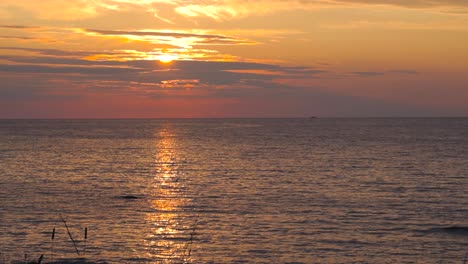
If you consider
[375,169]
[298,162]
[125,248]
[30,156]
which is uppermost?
[30,156]

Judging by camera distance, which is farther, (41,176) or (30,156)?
(30,156)

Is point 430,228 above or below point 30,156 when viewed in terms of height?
below

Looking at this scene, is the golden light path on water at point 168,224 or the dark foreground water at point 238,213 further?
the dark foreground water at point 238,213

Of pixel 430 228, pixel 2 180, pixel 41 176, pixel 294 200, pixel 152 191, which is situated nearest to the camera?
pixel 430 228

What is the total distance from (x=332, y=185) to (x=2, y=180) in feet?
133

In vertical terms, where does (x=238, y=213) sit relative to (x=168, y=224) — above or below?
above

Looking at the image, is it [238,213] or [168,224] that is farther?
[238,213]

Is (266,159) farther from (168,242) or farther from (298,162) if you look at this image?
(168,242)

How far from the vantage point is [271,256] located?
4034cm

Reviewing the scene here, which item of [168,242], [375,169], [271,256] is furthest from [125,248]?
[375,169]

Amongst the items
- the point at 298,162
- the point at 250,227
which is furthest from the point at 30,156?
the point at 250,227

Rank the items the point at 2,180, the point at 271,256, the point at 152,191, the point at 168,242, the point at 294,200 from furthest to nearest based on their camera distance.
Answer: the point at 2,180 < the point at 152,191 < the point at 294,200 < the point at 168,242 < the point at 271,256

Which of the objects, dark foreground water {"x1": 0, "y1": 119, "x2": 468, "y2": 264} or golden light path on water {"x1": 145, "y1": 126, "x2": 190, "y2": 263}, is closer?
golden light path on water {"x1": 145, "y1": 126, "x2": 190, "y2": 263}

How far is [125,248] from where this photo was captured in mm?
42312
